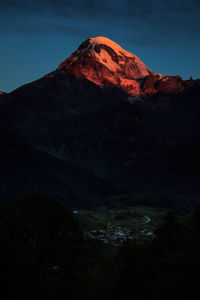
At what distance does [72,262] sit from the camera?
53.3 meters

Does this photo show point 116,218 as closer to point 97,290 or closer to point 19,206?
point 19,206

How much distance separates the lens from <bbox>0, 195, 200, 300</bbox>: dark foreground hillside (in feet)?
97.7

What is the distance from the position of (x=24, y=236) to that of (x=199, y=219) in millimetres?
30854

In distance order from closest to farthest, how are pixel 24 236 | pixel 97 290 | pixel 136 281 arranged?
pixel 136 281 → pixel 97 290 → pixel 24 236

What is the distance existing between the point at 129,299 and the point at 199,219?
4377cm

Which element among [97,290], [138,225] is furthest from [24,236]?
[138,225]

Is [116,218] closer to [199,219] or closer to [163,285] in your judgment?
[199,219]

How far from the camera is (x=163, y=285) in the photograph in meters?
27.6

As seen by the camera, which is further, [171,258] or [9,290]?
[171,258]

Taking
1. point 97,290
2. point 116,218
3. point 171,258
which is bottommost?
point 116,218

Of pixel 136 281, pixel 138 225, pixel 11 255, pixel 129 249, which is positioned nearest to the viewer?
pixel 136 281

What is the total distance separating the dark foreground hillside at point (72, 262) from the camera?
2977cm

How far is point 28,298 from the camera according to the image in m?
32.2

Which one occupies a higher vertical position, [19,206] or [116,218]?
[19,206]
